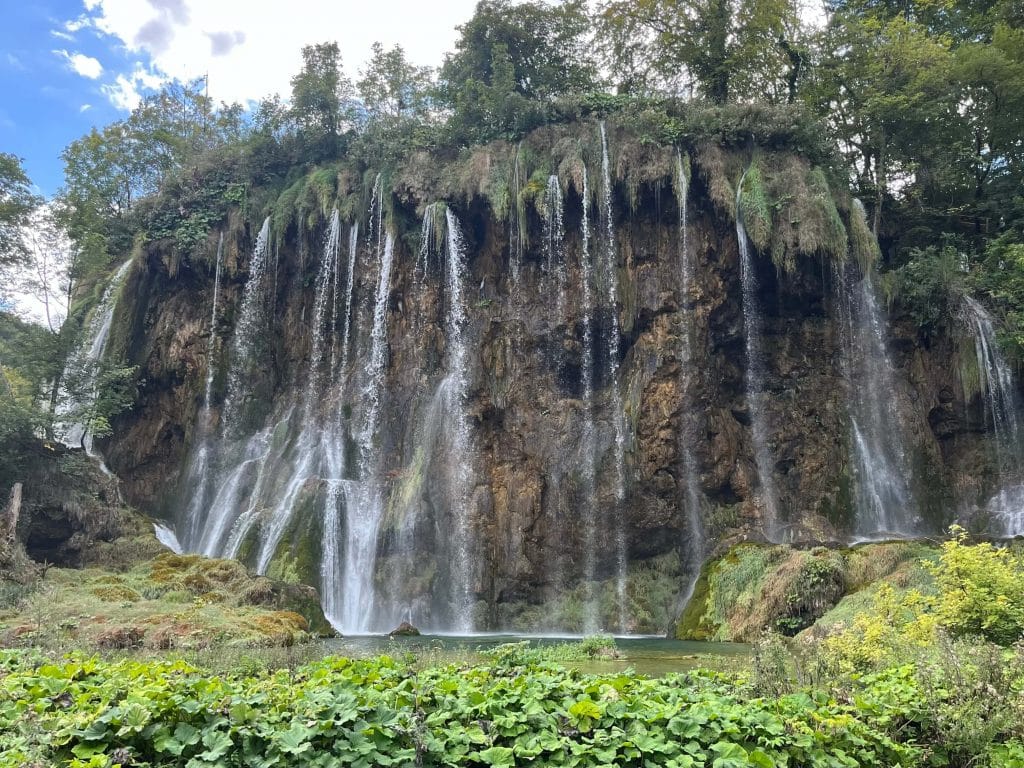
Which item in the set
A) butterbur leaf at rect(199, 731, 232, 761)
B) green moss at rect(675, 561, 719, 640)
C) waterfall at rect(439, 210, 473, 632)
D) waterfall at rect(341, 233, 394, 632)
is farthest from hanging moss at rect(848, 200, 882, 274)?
butterbur leaf at rect(199, 731, 232, 761)

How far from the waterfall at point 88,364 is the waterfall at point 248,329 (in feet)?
15.5

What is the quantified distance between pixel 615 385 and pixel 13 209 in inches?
864

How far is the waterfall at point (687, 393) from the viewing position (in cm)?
2202

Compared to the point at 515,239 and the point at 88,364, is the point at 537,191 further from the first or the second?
the point at 88,364

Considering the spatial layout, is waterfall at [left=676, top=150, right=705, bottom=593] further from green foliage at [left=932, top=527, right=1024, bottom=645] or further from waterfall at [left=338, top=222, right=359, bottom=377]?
green foliage at [left=932, top=527, right=1024, bottom=645]

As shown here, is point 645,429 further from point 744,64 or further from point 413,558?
point 744,64

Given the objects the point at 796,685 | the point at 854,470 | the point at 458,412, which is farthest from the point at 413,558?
the point at 796,685

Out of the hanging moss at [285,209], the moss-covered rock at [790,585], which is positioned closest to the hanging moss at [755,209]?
the moss-covered rock at [790,585]

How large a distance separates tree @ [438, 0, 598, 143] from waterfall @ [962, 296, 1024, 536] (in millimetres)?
17243

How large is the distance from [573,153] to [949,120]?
13567 mm

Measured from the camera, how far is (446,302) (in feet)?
88.2

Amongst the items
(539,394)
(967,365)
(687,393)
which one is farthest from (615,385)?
(967,365)

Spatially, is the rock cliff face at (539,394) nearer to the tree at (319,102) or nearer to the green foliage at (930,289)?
the green foliage at (930,289)

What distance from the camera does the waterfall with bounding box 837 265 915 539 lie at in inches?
863
